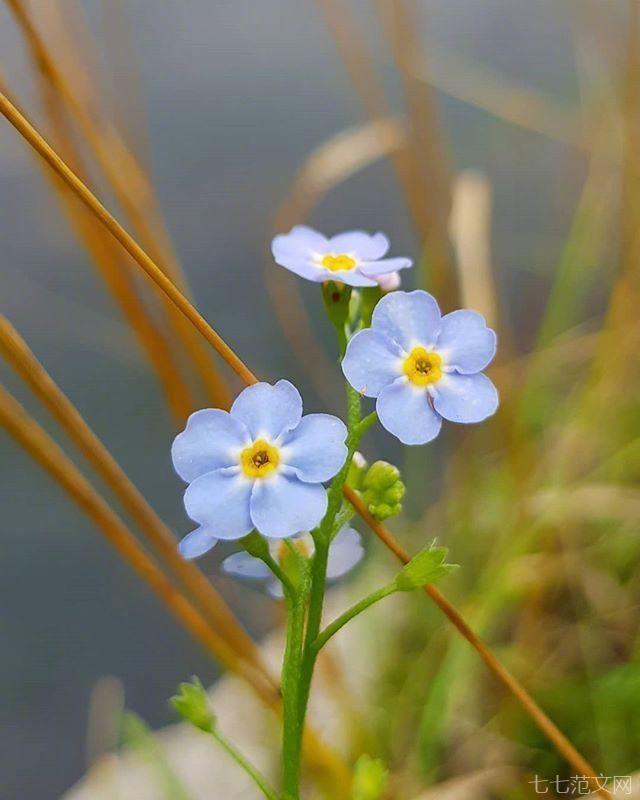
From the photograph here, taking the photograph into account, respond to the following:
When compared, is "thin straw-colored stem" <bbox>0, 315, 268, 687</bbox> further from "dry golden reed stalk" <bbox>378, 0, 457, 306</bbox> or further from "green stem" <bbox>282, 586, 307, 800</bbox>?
"dry golden reed stalk" <bbox>378, 0, 457, 306</bbox>

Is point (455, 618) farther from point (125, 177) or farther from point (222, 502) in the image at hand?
point (125, 177)

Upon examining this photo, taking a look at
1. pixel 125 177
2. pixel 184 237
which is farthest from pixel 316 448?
pixel 184 237

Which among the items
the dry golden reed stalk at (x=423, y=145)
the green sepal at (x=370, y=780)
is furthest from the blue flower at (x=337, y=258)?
the dry golden reed stalk at (x=423, y=145)

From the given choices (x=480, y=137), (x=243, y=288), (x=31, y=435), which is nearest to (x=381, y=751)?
(x=31, y=435)

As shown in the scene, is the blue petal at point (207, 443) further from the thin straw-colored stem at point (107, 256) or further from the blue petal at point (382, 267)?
the thin straw-colored stem at point (107, 256)

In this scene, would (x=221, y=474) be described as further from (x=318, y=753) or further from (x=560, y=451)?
(x=560, y=451)
